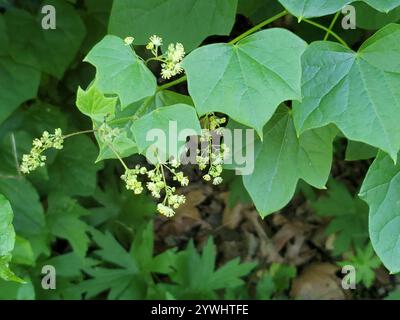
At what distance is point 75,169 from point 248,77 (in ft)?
5.01

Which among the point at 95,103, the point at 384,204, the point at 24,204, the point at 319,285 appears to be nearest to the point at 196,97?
the point at 95,103

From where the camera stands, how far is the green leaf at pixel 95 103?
1.20m

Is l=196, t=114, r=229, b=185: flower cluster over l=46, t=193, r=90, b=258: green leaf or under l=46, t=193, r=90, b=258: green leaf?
under

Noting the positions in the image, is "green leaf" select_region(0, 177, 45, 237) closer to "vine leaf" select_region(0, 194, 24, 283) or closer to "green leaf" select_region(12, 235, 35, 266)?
"green leaf" select_region(12, 235, 35, 266)

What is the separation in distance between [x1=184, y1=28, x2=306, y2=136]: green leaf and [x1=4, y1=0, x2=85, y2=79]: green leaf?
1.14m

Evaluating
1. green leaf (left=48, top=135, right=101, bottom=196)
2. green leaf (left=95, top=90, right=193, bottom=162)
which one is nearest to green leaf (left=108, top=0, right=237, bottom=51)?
green leaf (left=95, top=90, right=193, bottom=162)

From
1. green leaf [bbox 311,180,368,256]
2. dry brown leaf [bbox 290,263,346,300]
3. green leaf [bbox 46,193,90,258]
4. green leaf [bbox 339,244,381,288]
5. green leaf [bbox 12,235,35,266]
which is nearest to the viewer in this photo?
green leaf [bbox 12,235,35,266]

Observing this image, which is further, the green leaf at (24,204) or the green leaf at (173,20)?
the green leaf at (24,204)

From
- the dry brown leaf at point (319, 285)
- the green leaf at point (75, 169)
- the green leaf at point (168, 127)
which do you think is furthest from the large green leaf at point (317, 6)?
the dry brown leaf at point (319, 285)

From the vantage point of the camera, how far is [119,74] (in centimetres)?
117

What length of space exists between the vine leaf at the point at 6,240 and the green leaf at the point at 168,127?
0.37 metres

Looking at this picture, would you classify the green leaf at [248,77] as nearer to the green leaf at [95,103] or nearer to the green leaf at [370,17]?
the green leaf at [95,103]

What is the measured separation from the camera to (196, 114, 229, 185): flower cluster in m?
1.26
